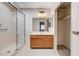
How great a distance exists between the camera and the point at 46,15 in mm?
6309

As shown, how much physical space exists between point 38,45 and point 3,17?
83.3 inches

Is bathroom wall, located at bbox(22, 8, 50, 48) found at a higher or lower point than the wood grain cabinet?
higher

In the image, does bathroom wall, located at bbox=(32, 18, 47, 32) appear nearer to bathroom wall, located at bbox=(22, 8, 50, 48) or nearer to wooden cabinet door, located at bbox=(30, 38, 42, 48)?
bathroom wall, located at bbox=(22, 8, 50, 48)

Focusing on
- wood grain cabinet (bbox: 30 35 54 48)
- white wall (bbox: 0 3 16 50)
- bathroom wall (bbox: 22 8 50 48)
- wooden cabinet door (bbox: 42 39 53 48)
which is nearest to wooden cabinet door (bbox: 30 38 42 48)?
wood grain cabinet (bbox: 30 35 54 48)

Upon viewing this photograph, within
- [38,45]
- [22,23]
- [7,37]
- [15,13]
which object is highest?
[15,13]

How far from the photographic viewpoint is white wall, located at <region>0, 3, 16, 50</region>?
452cm

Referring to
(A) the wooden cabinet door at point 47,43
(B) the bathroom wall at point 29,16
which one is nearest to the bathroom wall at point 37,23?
(B) the bathroom wall at point 29,16

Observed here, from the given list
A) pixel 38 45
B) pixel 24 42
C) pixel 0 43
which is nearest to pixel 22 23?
pixel 24 42

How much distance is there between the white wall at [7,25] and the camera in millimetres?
4523

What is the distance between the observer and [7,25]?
505 centimetres

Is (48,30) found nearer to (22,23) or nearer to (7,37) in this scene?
(22,23)

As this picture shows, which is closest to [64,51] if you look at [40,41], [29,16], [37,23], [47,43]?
[47,43]

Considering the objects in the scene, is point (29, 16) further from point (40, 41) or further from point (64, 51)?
point (64, 51)

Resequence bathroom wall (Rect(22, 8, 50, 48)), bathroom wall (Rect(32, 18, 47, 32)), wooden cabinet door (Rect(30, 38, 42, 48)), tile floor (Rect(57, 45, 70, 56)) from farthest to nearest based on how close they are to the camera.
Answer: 1. bathroom wall (Rect(22, 8, 50, 48))
2. wooden cabinet door (Rect(30, 38, 42, 48))
3. bathroom wall (Rect(32, 18, 47, 32))
4. tile floor (Rect(57, 45, 70, 56))
